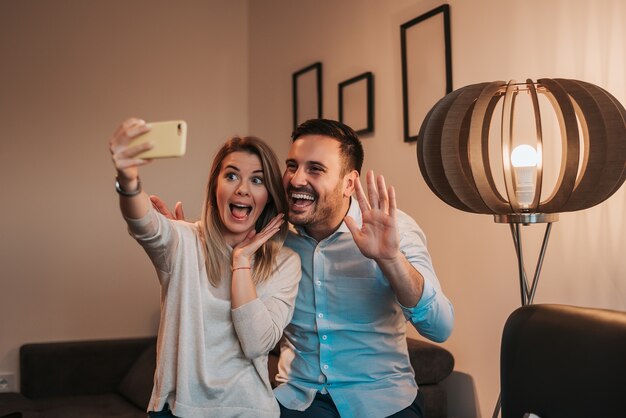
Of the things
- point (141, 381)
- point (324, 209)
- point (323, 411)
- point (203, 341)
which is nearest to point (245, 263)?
point (203, 341)

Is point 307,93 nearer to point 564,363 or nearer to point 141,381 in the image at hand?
point 141,381

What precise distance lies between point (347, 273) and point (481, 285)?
662 millimetres

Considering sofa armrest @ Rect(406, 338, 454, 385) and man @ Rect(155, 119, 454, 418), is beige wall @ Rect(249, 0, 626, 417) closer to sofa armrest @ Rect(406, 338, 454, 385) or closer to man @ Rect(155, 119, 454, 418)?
sofa armrest @ Rect(406, 338, 454, 385)

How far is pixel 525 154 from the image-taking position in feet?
5.53

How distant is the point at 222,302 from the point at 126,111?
98.5 inches

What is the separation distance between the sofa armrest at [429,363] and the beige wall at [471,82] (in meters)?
0.13

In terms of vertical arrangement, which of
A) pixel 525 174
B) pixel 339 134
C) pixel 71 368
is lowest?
pixel 71 368

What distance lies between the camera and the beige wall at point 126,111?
9.60 ft

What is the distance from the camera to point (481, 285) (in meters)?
2.36

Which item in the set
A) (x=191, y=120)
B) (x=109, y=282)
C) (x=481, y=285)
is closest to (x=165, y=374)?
(x=481, y=285)

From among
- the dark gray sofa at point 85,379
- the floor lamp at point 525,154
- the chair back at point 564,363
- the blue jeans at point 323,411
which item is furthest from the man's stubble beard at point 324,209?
the dark gray sofa at point 85,379

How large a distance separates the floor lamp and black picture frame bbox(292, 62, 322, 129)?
66.5 inches

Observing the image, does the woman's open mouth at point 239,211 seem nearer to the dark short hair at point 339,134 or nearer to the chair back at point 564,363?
the dark short hair at point 339,134

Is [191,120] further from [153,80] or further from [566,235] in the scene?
[566,235]
